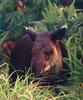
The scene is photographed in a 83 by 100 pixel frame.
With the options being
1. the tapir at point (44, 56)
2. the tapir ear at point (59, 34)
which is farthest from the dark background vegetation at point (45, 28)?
the tapir ear at point (59, 34)

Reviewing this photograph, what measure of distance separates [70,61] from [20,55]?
117cm

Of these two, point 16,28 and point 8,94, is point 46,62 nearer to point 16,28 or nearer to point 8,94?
point 8,94

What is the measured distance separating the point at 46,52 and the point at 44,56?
0.12m

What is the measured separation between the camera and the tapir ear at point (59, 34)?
24.1 ft

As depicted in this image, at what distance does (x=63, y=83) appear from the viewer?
24.5ft

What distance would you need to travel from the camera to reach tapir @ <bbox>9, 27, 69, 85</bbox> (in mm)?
6965

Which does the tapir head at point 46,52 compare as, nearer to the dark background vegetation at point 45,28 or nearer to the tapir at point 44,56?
the tapir at point 44,56

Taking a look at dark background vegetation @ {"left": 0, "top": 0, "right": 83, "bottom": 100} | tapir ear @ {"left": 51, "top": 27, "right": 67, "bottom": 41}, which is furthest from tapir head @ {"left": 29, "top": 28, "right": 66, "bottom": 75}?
dark background vegetation @ {"left": 0, "top": 0, "right": 83, "bottom": 100}

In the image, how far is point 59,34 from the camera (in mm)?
7387

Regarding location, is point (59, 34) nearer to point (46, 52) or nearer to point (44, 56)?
point (46, 52)

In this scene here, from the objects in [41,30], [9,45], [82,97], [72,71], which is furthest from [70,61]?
[9,45]

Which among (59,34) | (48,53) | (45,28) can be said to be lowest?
(45,28)

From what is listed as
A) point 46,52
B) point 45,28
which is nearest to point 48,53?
point 46,52

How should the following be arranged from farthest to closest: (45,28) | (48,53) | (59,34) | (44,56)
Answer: (45,28) → (59,34) → (48,53) → (44,56)
